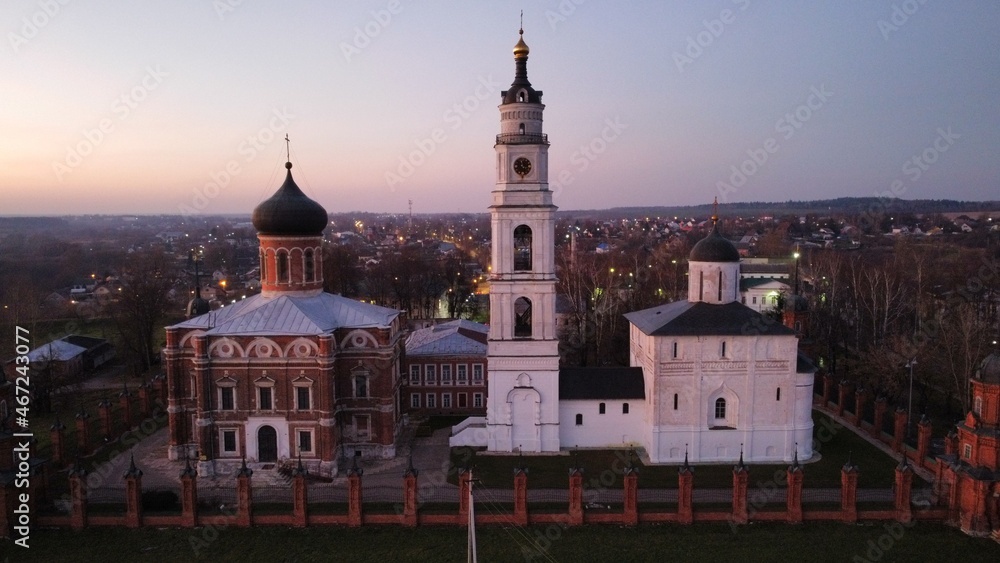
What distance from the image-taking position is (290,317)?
24.7 metres

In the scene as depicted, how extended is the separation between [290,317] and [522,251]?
920 centimetres

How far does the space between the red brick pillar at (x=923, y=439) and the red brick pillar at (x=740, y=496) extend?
893 cm

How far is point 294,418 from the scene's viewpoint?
942 inches

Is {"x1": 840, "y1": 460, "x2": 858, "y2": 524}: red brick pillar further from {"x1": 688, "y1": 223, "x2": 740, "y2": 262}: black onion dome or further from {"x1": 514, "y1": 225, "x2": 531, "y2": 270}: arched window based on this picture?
{"x1": 514, "y1": 225, "x2": 531, "y2": 270}: arched window

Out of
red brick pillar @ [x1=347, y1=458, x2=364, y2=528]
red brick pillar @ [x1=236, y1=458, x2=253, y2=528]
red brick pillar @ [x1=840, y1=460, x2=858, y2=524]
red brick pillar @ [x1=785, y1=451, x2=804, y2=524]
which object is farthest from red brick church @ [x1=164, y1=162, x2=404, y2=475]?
red brick pillar @ [x1=840, y1=460, x2=858, y2=524]

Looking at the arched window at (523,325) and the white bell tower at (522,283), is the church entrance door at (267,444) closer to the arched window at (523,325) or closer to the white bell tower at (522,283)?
the white bell tower at (522,283)

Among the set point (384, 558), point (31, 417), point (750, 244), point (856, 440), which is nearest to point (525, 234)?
point (384, 558)

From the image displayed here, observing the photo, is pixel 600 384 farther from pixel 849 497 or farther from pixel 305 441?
pixel 305 441

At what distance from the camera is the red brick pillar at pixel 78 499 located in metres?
18.9

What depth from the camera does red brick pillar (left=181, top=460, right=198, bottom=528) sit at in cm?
1920

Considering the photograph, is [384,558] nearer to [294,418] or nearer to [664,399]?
[294,418]

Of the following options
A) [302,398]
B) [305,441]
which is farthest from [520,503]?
[302,398]

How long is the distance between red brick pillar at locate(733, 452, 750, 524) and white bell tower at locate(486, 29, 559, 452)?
7.66m

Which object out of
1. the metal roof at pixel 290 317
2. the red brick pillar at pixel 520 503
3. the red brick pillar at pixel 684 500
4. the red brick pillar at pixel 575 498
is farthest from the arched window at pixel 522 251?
the red brick pillar at pixel 684 500
